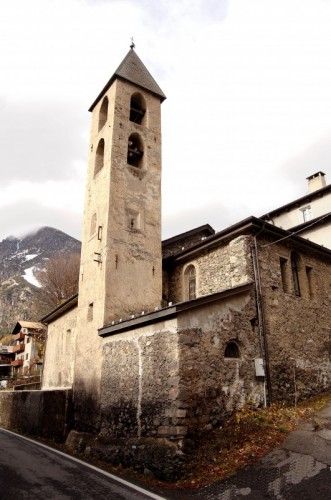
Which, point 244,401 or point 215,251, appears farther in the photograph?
point 215,251

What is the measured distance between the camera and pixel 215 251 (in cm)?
1348

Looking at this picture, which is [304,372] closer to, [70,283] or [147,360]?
[147,360]

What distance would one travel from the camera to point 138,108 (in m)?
18.1

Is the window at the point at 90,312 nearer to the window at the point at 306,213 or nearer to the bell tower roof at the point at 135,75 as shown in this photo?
the bell tower roof at the point at 135,75

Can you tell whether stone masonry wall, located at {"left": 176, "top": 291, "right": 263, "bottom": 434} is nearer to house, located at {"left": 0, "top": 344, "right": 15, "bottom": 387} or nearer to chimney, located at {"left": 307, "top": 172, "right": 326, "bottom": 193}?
chimney, located at {"left": 307, "top": 172, "right": 326, "bottom": 193}

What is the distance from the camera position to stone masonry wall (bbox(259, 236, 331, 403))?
11.6 m

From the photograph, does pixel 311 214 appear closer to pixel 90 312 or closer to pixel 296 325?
pixel 296 325

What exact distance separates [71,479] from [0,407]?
14.8m

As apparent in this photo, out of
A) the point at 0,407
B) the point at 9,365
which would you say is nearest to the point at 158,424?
the point at 0,407

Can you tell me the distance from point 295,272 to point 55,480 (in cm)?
1026

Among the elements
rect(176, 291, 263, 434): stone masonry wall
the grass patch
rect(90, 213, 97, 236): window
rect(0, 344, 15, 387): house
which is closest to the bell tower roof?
rect(90, 213, 97, 236): window

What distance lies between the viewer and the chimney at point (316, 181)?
24.0 metres

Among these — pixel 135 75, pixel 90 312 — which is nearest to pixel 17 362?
pixel 90 312

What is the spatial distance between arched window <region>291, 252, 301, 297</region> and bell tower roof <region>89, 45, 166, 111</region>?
10.3m
